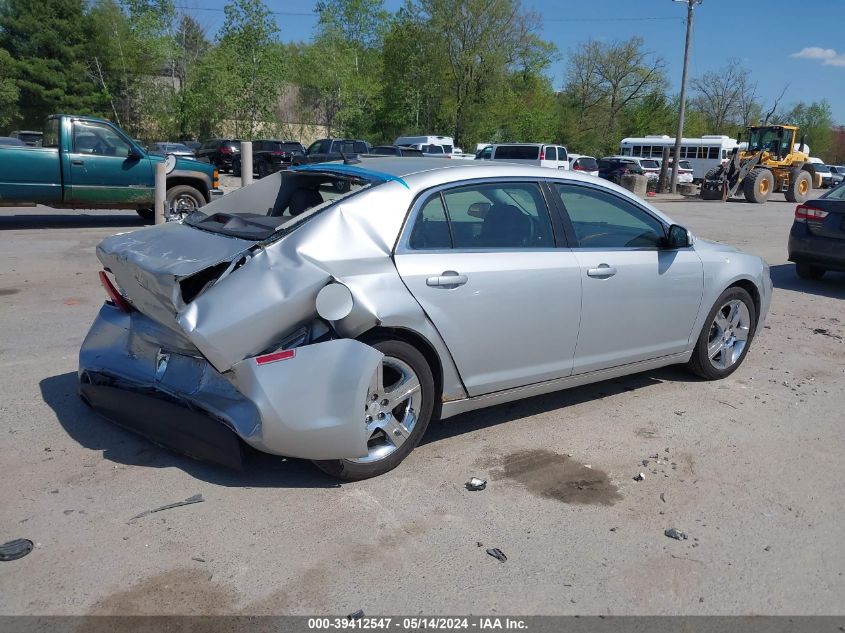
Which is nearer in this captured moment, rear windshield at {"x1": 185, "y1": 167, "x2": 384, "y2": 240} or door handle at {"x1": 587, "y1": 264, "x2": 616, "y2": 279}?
rear windshield at {"x1": 185, "y1": 167, "x2": 384, "y2": 240}

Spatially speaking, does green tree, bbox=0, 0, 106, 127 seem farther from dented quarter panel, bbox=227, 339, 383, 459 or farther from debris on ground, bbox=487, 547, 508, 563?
debris on ground, bbox=487, 547, 508, 563

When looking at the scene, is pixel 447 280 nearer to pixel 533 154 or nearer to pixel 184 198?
pixel 184 198

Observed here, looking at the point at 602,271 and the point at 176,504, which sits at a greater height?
the point at 602,271

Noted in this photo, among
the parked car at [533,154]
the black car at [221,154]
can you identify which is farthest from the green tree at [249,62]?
the parked car at [533,154]

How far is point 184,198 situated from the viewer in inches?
536

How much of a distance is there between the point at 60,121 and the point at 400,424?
11205mm

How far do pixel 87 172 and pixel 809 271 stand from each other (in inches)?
457

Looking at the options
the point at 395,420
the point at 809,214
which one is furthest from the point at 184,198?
the point at 395,420

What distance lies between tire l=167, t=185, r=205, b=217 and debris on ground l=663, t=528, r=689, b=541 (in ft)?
36.8

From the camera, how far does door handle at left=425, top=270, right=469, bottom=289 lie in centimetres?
397

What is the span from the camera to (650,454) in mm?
4430

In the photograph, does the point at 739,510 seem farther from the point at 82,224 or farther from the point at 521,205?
the point at 82,224

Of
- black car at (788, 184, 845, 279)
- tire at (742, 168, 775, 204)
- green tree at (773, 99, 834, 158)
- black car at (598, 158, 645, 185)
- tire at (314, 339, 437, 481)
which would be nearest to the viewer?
tire at (314, 339, 437, 481)

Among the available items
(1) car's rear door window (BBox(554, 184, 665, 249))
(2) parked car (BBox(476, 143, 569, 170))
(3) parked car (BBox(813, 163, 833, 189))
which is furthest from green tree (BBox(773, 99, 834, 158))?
(1) car's rear door window (BBox(554, 184, 665, 249))
